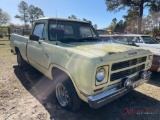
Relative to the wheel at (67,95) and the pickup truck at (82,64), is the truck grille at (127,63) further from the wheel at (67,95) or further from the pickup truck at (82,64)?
the wheel at (67,95)

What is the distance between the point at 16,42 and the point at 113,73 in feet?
15.2

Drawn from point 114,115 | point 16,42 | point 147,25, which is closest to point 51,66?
point 114,115

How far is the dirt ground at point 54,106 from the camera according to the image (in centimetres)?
323

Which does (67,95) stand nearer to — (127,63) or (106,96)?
(106,96)

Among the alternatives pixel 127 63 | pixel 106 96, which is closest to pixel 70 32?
pixel 127 63

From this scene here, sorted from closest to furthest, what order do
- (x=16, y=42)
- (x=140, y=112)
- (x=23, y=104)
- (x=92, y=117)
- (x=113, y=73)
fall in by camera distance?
(x=113, y=73) → (x=92, y=117) → (x=140, y=112) → (x=23, y=104) → (x=16, y=42)

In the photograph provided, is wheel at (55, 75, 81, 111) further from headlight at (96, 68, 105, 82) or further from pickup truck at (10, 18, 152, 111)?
headlight at (96, 68, 105, 82)

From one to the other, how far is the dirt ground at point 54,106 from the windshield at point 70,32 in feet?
5.24

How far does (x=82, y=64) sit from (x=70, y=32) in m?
1.81

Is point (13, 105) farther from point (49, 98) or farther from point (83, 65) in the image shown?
point (83, 65)

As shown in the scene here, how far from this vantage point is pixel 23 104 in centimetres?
365

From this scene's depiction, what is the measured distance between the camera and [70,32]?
4.21m

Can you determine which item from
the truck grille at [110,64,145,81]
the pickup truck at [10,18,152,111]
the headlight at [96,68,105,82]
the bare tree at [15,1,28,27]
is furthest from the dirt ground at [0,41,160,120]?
the bare tree at [15,1,28,27]

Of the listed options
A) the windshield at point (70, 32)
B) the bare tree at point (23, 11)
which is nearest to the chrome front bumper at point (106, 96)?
the windshield at point (70, 32)
